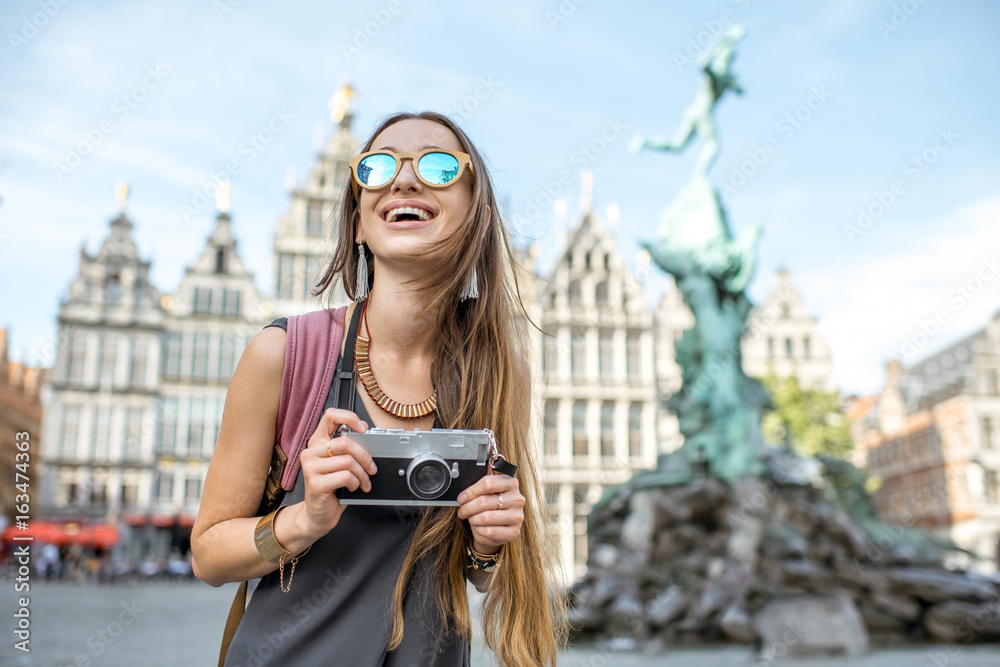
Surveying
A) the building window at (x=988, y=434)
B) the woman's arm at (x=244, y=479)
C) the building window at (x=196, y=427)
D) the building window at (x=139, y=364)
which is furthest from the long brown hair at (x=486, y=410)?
the building window at (x=988, y=434)

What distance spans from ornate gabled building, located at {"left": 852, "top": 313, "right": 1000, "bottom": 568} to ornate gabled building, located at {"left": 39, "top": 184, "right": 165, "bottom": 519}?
2883 cm

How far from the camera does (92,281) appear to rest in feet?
105

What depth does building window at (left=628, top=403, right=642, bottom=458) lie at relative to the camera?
32.8 meters

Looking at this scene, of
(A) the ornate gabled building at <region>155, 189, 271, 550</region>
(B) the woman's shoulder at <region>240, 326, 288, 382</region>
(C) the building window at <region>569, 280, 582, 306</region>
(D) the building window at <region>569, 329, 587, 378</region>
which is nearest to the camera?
(B) the woman's shoulder at <region>240, 326, 288, 382</region>

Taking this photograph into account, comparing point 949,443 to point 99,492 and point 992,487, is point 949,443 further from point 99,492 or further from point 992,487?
point 99,492

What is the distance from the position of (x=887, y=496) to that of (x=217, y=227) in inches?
1518

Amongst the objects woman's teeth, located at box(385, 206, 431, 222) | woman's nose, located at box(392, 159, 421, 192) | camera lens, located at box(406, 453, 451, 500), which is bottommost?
camera lens, located at box(406, 453, 451, 500)

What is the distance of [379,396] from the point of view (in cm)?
152

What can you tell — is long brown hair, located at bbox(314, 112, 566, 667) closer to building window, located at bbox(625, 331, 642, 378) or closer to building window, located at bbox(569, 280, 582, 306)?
building window, located at bbox(569, 280, 582, 306)

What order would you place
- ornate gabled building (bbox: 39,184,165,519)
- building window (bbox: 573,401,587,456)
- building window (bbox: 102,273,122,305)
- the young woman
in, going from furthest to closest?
building window (bbox: 573,401,587,456)
building window (bbox: 102,273,122,305)
ornate gabled building (bbox: 39,184,165,519)
the young woman

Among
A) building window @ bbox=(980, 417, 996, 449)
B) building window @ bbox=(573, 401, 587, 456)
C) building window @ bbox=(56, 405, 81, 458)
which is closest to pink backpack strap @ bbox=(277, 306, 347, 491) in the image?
building window @ bbox=(573, 401, 587, 456)

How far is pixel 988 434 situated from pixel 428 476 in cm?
4270

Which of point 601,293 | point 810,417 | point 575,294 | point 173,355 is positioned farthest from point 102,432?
point 810,417

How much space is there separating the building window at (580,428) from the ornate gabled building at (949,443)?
39.3 ft
